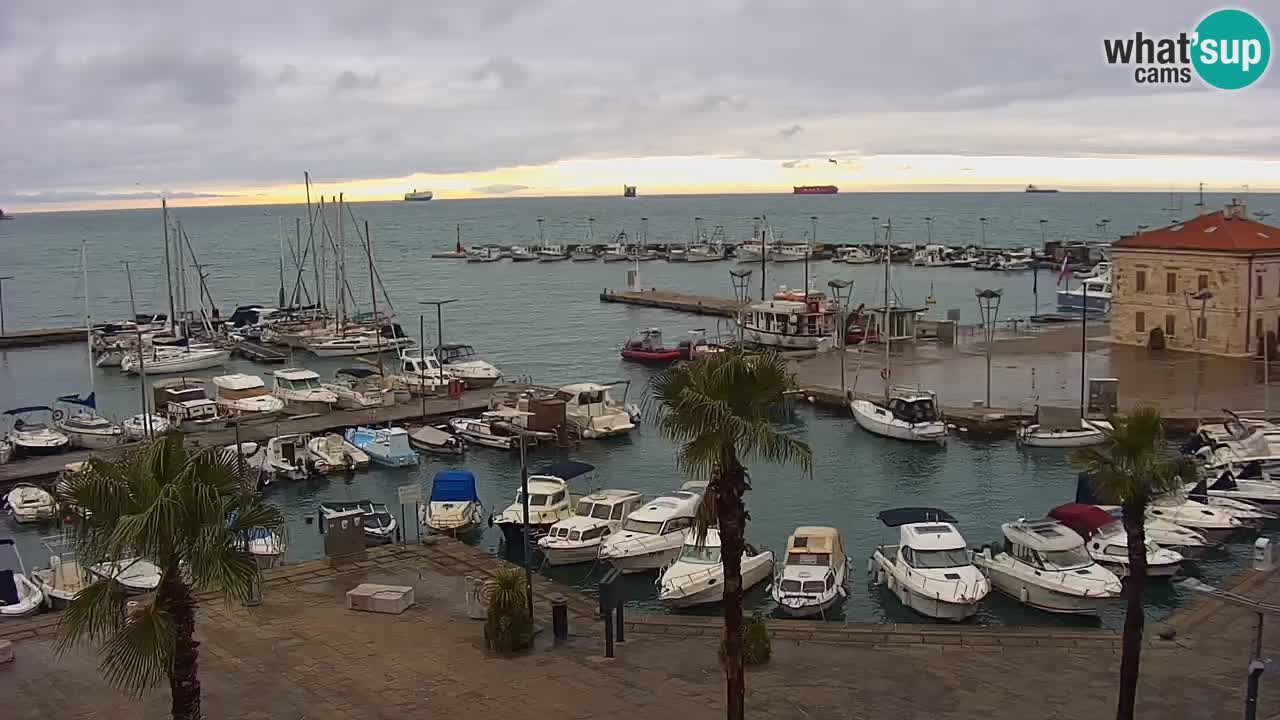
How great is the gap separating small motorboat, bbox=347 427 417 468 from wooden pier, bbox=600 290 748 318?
50.0 m

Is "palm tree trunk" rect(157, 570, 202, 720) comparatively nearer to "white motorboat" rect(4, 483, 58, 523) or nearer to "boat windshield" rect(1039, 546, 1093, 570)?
"boat windshield" rect(1039, 546, 1093, 570)

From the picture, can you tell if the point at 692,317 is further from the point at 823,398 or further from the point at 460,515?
the point at 460,515

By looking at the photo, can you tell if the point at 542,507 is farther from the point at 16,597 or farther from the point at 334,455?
the point at 16,597

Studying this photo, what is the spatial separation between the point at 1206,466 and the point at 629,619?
23217 mm

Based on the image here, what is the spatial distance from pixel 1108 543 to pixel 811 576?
8764 millimetres

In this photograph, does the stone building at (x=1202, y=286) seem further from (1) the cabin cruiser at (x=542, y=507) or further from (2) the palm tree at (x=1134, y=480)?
(2) the palm tree at (x=1134, y=480)

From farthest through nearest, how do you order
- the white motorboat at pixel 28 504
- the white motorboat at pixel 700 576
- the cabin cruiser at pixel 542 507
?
the white motorboat at pixel 28 504
the cabin cruiser at pixel 542 507
the white motorboat at pixel 700 576

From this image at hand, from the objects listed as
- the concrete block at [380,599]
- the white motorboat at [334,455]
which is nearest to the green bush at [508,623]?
the concrete block at [380,599]

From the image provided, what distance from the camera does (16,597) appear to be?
2786 cm

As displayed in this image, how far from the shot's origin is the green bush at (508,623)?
21.5m

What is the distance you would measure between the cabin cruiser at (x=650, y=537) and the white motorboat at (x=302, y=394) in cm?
2812

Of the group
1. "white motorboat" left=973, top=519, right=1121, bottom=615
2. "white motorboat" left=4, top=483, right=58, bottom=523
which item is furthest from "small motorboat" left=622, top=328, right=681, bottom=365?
"white motorboat" left=973, top=519, right=1121, bottom=615

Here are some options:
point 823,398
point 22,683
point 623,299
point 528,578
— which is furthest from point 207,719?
point 623,299

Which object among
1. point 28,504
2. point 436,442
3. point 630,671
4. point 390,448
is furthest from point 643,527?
point 28,504
